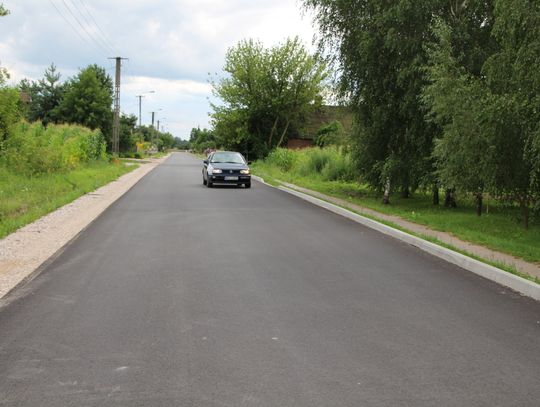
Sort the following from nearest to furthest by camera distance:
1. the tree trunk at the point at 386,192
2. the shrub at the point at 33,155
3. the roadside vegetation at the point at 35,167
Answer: the roadside vegetation at the point at 35,167 < the tree trunk at the point at 386,192 < the shrub at the point at 33,155

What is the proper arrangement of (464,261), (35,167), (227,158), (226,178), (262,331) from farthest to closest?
(227,158)
(226,178)
(35,167)
(464,261)
(262,331)

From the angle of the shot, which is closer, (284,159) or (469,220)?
(469,220)

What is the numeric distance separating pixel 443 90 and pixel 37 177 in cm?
1633

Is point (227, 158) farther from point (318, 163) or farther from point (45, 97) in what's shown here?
point (45, 97)

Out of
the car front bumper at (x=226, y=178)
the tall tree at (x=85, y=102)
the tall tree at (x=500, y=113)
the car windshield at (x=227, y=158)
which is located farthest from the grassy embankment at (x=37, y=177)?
the tall tree at (x=85, y=102)

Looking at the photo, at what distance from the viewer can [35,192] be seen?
18.3 meters

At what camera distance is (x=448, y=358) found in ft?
14.9

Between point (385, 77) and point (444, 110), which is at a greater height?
A: point (385, 77)

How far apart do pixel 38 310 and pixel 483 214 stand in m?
13.0

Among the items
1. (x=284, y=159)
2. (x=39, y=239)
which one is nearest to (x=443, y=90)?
(x=39, y=239)

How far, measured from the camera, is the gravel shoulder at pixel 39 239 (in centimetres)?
730

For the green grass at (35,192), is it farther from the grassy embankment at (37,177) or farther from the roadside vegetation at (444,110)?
the roadside vegetation at (444,110)

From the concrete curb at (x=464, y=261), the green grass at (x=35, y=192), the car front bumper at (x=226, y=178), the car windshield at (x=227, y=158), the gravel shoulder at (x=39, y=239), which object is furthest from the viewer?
the car windshield at (x=227, y=158)

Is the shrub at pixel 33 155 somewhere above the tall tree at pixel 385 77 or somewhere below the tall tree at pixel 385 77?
below
